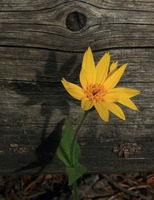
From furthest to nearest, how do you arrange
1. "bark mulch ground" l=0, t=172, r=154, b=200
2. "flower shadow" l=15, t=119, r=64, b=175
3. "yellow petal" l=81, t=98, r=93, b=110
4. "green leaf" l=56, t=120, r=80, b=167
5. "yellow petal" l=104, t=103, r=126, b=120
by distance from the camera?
"bark mulch ground" l=0, t=172, r=154, b=200
"flower shadow" l=15, t=119, r=64, b=175
"green leaf" l=56, t=120, r=80, b=167
"yellow petal" l=104, t=103, r=126, b=120
"yellow petal" l=81, t=98, r=93, b=110

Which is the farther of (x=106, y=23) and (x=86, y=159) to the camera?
(x=86, y=159)

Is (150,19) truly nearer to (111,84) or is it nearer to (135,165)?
(111,84)

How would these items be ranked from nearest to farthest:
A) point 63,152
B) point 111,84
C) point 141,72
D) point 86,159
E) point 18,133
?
1. point 111,84
2. point 141,72
3. point 63,152
4. point 18,133
5. point 86,159

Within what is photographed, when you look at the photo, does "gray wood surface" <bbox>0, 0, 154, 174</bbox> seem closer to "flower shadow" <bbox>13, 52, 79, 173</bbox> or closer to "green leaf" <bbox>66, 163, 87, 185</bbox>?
"flower shadow" <bbox>13, 52, 79, 173</bbox>

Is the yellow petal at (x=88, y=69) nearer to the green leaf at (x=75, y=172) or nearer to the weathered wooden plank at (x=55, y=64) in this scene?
the weathered wooden plank at (x=55, y=64)

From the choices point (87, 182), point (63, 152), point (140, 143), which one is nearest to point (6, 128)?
point (63, 152)

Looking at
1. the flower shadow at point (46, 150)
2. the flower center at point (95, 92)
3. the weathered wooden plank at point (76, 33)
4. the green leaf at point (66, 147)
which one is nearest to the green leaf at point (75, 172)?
the green leaf at point (66, 147)

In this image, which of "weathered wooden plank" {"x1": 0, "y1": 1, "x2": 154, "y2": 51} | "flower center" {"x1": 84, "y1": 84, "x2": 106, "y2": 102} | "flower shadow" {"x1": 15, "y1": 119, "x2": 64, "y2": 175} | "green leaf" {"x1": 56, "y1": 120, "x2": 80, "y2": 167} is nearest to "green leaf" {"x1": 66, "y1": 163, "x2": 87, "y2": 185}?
"green leaf" {"x1": 56, "y1": 120, "x2": 80, "y2": 167}
